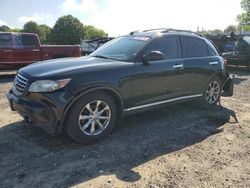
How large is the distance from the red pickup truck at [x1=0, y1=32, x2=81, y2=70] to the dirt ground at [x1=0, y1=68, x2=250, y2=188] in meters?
6.33

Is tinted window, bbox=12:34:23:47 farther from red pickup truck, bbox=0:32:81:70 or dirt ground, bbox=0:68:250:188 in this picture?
dirt ground, bbox=0:68:250:188

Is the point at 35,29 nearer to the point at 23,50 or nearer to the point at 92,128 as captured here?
the point at 23,50

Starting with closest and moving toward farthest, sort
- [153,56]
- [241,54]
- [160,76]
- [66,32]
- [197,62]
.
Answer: [153,56]
[160,76]
[197,62]
[241,54]
[66,32]

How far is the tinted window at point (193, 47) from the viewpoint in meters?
6.23

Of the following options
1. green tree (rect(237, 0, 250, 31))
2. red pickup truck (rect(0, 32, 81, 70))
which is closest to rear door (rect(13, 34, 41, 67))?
red pickup truck (rect(0, 32, 81, 70))

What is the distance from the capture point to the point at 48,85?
174 inches

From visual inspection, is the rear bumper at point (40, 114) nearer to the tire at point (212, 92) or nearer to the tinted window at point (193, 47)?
the tinted window at point (193, 47)

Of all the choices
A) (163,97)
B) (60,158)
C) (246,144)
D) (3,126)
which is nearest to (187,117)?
(163,97)

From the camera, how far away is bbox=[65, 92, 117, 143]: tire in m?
4.53

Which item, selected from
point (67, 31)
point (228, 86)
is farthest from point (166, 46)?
point (67, 31)

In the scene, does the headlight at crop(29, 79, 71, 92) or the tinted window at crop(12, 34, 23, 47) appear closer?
the headlight at crop(29, 79, 71, 92)

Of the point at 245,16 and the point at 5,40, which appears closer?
the point at 5,40

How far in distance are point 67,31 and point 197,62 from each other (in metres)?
35.9

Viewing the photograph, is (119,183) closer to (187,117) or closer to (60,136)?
(60,136)
